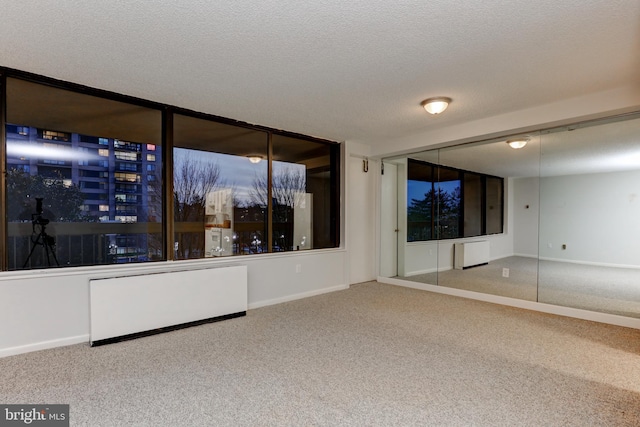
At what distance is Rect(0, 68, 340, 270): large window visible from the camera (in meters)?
2.93

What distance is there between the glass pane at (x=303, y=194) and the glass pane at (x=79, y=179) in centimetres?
161

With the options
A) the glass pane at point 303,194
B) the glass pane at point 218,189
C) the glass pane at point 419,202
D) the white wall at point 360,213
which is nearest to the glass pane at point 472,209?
the glass pane at point 419,202

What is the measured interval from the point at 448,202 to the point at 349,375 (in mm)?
3967

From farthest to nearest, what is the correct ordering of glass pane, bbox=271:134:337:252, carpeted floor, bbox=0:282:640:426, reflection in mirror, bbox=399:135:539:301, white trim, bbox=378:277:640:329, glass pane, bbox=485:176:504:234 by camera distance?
glass pane, bbox=485:176:504:234
glass pane, bbox=271:134:337:252
reflection in mirror, bbox=399:135:539:301
white trim, bbox=378:277:640:329
carpeted floor, bbox=0:282:640:426

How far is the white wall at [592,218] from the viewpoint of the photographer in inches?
149

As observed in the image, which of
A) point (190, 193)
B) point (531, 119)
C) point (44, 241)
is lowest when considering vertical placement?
point (44, 241)

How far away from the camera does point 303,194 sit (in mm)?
5070

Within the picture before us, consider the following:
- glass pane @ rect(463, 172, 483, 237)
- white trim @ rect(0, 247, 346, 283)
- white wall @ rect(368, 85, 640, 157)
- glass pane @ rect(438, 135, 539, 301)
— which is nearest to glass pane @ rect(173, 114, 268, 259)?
white trim @ rect(0, 247, 346, 283)

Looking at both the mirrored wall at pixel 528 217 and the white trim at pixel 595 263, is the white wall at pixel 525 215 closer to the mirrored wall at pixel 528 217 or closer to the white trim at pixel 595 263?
the mirrored wall at pixel 528 217

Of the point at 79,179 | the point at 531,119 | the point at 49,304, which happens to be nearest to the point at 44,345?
the point at 49,304

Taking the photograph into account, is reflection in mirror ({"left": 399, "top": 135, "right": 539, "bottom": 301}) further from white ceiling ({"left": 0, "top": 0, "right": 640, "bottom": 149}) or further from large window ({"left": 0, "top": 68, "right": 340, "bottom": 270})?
large window ({"left": 0, "top": 68, "right": 340, "bottom": 270})

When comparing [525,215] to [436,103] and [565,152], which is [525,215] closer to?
[565,152]

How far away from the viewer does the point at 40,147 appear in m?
3.01

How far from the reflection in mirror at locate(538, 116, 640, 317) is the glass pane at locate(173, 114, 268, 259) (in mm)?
3765
